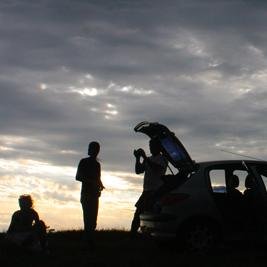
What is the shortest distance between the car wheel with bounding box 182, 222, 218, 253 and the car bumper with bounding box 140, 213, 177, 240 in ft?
0.76

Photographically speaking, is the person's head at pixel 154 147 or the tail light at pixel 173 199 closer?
the tail light at pixel 173 199

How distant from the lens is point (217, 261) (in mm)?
10523

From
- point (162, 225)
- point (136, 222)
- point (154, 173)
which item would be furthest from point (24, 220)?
point (136, 222)

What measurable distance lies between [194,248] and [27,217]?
307cm

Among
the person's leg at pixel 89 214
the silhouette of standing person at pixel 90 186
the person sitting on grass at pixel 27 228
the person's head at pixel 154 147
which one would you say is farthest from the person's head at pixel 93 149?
the person sitting on grass at pixel 27 228

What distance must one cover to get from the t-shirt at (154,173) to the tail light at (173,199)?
159cm

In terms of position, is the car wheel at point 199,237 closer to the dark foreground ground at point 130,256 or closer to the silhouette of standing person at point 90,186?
the dark foreground ground at point 130,256

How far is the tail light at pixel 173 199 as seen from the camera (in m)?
11.6

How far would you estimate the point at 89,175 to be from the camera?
502 inches

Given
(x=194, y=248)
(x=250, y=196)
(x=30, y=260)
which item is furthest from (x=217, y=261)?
(x=30, y=260)

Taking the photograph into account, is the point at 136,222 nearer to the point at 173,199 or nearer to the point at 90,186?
the point at 90,186

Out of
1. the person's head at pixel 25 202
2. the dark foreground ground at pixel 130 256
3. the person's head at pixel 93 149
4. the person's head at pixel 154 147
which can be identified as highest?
the person's head at pixel 154 147

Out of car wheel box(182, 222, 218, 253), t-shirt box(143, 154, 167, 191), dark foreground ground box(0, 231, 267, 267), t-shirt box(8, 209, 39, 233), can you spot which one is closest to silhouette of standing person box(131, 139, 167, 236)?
t-shirt box(143, 154, 167, 191)

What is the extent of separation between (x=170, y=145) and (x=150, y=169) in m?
1.03
